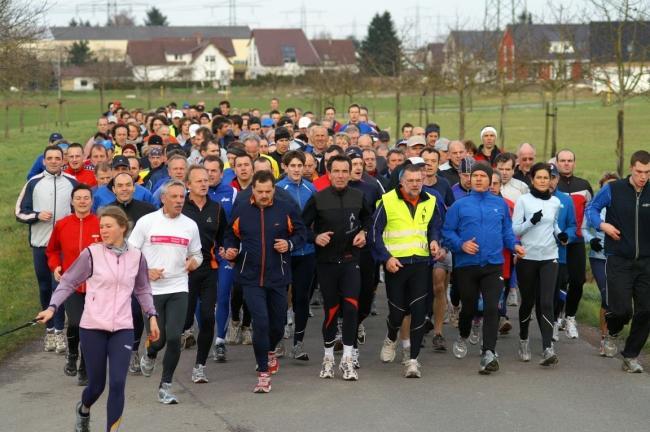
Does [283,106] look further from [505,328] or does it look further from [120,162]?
[120,162]

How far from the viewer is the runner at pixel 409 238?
1118 centimetres

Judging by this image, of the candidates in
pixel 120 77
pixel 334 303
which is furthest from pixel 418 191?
pixel 120 77

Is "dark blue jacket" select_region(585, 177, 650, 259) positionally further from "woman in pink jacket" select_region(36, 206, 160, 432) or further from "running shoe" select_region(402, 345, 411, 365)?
"woman in pink jacket" select_region(36, 206, 160, 432)

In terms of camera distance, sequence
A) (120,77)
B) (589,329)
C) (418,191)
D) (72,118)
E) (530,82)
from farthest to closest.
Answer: (120,77), (72,118), (530,82), (589,329), (418,191)

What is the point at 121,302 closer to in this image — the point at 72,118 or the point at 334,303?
the point at 334,303

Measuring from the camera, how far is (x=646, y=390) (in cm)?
1036

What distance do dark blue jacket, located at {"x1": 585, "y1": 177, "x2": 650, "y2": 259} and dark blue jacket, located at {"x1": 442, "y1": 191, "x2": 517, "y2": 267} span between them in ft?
2.85

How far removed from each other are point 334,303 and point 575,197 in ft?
11.2

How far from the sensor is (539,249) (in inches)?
460

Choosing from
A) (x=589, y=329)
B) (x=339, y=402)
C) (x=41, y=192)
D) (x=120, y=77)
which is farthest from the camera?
(x=120, y=77)

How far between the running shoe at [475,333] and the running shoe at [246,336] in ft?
7.97

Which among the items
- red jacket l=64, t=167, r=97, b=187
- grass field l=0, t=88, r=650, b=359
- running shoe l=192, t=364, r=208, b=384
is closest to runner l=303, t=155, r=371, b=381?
running shoe l=192, t=364, r=208, b=384

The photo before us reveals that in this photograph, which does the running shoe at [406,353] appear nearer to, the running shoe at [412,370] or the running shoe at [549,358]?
the running shoe at [412,370]

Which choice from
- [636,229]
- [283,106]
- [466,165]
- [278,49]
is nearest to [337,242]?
[466,165]
